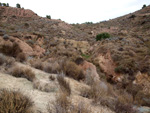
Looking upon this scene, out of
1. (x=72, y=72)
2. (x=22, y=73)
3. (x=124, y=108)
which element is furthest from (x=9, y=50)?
(x=124, y=108)

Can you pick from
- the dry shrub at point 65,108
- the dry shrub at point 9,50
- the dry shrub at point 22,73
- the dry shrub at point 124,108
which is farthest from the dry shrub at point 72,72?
the dry shrub at point 9,50

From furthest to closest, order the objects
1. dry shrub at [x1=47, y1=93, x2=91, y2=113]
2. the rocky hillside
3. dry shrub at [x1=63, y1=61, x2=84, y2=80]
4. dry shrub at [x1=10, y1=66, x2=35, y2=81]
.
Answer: dry shrub at [x1=63, y1=61, x2=84, y2=80] < dry shrub at [x1=10, y1=66, x2=35, y2=81] < the rocky hillside < dry shrub at [x1=47, y1=93, x2=91, y2=113]

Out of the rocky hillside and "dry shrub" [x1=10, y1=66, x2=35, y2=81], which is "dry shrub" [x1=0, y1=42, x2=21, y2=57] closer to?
the rocky hillside

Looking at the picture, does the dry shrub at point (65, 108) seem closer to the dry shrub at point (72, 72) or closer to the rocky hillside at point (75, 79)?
the rocky hillside at point (75, 79)

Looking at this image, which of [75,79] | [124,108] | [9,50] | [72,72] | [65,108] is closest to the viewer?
[65,108]

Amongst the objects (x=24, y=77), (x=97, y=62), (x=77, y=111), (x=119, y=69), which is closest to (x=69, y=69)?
(x=24, y=77)

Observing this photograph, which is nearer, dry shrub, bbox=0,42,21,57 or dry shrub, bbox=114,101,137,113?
dry shrub, bbox=114,101,137,113

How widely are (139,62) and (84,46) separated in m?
9.70

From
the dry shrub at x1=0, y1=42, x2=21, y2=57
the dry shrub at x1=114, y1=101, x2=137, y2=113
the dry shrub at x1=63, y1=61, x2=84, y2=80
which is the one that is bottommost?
the dry shrub at x1=114, y1=101, x2=137, y2=113

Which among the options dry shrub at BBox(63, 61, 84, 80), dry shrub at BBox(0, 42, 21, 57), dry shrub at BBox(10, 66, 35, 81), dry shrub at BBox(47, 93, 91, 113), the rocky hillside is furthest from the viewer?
dry shrub at BBox(0, 42, 21, 57)

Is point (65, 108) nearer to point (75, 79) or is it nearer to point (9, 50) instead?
point (75, 79)

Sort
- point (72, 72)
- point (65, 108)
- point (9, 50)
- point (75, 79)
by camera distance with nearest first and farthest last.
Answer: point (65, 108)
point (75, 79)
point (72, 72)
point (9, 50)

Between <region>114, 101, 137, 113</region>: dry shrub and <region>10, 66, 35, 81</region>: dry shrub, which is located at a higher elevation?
<region>10, 66, 35, 81</region>: dry shrub

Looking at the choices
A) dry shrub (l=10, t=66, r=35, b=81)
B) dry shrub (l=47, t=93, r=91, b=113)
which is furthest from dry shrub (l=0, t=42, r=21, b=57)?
dry shrub (l=47, t=93, r=91, b=113)
